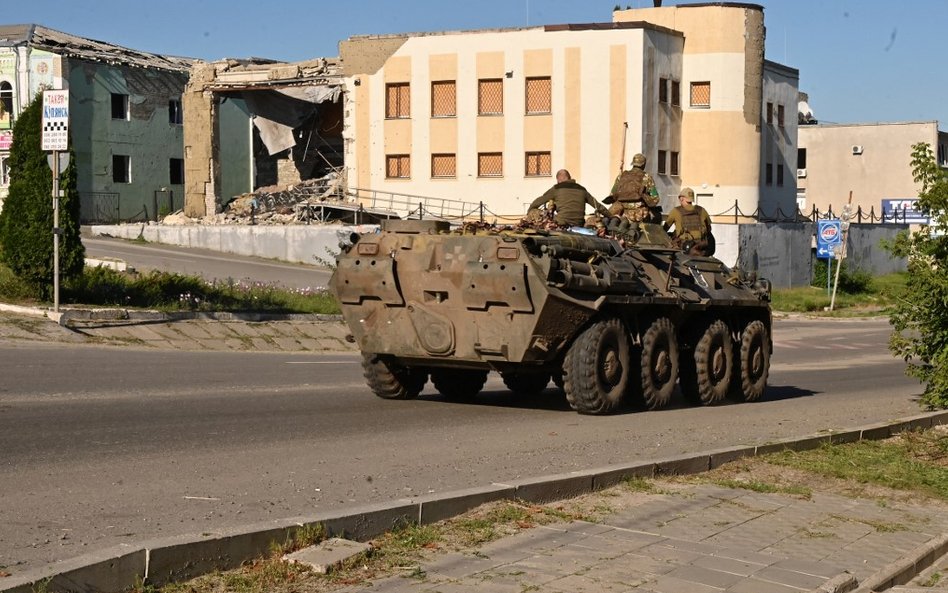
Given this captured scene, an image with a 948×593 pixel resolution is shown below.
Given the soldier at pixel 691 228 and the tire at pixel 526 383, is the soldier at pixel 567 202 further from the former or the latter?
the tire at pixel 526 383

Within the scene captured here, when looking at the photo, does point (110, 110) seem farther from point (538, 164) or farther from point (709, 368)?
point (709, 368)

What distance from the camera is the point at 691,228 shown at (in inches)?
663

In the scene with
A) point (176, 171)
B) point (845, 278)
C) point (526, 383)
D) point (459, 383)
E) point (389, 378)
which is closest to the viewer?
point (389, 378)

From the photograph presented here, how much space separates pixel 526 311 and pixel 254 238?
106 feet

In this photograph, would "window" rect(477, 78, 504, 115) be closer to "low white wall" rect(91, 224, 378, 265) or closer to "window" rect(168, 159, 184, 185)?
"low white wall" rect(91, 224, 378, 265)

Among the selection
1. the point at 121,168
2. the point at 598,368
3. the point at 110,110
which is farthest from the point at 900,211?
the point at 598,368

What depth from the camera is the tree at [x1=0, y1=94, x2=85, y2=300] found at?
75.5 ft

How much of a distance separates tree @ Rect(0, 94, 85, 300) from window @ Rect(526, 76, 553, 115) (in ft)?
85.8

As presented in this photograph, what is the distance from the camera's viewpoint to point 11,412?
1156 cm

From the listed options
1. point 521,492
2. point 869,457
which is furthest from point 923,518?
point 521,492

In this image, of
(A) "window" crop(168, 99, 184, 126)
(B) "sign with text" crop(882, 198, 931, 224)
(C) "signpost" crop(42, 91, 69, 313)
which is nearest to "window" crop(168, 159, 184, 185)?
(A) "window" crop(168, 99, 184, 126)

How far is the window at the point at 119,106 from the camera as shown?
54.8 m

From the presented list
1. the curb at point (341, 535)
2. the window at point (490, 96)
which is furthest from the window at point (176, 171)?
the curb at point (341, 535)

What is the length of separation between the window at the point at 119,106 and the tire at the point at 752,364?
42.7 m
